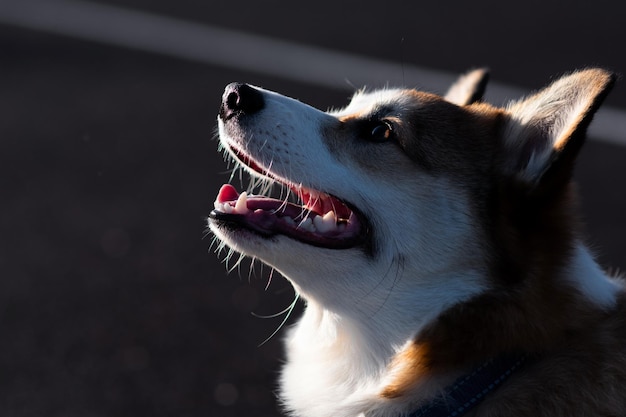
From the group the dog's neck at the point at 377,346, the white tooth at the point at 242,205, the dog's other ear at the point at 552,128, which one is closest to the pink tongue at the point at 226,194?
the white tooth at the point at 242,205

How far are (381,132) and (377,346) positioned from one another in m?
0.84

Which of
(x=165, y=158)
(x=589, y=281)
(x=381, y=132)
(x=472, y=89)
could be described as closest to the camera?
(x=589, y=281)

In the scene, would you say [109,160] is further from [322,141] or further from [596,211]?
[322,141]

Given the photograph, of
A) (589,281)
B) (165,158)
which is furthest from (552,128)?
(165,158)

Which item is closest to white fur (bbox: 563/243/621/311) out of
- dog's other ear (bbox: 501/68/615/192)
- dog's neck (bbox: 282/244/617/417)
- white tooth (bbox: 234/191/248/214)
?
dog's neck (bbox: 282/244/617/417)

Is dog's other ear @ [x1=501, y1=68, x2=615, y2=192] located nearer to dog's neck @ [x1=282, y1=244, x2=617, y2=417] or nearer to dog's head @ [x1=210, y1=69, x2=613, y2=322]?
dog's head @ [x1=210, y1=69, x2=613, y2=322]

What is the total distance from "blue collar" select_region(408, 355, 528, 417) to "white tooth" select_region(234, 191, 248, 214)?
3.25 feet

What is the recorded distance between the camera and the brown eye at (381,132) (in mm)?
3795

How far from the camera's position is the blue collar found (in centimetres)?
Result: 331

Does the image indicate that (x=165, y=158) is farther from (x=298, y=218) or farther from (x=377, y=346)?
(x=377, y=346)

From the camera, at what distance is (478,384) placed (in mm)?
3309

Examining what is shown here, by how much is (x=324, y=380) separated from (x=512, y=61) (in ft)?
20.8

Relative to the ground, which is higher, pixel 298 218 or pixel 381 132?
pixel 381 132

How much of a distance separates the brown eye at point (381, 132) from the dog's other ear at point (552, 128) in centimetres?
44
